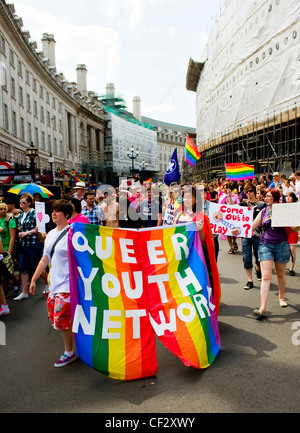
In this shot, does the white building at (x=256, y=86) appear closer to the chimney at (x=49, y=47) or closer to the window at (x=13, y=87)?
the window at (x=13, y=87)

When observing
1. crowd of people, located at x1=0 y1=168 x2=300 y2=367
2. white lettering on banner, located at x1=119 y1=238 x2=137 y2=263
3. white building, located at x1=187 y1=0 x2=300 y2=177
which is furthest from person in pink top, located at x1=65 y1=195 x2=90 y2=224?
white building, located at x1=187 y1=0 x2=300 y2=177

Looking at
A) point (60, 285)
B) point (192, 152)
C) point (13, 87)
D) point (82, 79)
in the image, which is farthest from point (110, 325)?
point (82, 79)

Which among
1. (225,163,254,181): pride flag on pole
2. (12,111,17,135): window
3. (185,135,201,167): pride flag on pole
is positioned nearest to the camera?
(225,163,254,181): pride flag on pole

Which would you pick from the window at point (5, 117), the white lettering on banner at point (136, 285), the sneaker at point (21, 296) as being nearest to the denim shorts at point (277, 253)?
the white lettering on banner at point (136, 285)

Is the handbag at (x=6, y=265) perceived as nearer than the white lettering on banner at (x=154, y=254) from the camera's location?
No

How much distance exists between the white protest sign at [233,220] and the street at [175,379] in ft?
5.94

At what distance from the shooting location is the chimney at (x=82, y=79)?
77.6 m

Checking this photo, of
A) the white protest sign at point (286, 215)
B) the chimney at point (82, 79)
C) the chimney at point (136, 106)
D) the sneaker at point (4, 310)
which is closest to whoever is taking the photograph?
the white protest sign at point (286, 215)

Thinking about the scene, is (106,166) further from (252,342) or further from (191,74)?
(252,342)

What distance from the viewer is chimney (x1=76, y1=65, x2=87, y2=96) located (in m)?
77.6

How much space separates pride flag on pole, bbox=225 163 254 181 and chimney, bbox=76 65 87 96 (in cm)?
6910

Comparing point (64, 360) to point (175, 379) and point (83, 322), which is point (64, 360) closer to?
point (83, 322)

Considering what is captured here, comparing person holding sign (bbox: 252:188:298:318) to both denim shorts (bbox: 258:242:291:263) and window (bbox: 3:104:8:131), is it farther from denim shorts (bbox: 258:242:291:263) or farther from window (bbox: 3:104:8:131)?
window (bbox: 3:104:8:131)

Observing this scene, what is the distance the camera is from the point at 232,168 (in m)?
14.0
